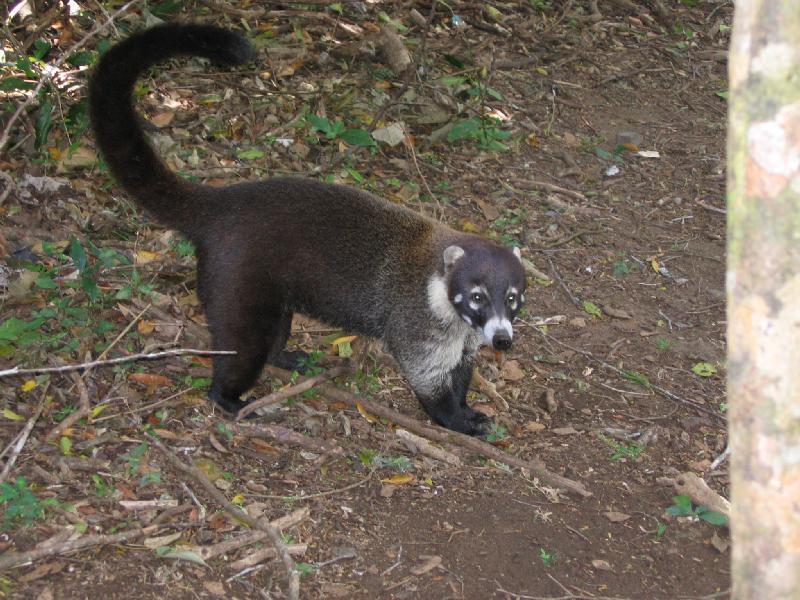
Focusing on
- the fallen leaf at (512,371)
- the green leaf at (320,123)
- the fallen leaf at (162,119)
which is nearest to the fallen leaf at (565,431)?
the fallen leaf at (512,371)

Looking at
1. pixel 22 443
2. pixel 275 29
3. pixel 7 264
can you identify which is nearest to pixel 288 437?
pixel 22 443

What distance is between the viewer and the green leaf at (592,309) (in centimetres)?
646

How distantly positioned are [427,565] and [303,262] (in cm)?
181

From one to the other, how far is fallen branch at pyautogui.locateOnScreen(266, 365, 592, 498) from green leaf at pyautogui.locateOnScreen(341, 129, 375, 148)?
2.24 metres

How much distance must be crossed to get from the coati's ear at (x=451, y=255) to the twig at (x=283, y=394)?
96cm

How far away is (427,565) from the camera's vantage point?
4082 mm

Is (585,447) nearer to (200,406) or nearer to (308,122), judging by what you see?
(200,406)

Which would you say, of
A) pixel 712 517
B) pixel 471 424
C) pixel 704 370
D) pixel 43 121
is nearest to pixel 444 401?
pixel 471 424

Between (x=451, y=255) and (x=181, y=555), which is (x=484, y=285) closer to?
(x=451, y=255)

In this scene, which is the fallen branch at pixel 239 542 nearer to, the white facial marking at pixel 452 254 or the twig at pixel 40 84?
the white facial marking at pixel 452 254

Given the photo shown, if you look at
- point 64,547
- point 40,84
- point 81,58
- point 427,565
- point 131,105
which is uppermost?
point 40,84

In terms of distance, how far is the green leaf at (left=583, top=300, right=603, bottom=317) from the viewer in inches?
254

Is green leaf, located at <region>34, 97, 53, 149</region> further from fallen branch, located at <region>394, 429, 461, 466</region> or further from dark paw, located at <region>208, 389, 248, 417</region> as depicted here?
fallen branch, located at <region>394, 429, 461, 466</region>

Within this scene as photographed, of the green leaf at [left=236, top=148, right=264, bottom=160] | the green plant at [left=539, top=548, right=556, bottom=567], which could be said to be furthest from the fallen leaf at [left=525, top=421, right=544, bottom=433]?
the green leaf at [left=236, top=148, right=264, bottom=160]
